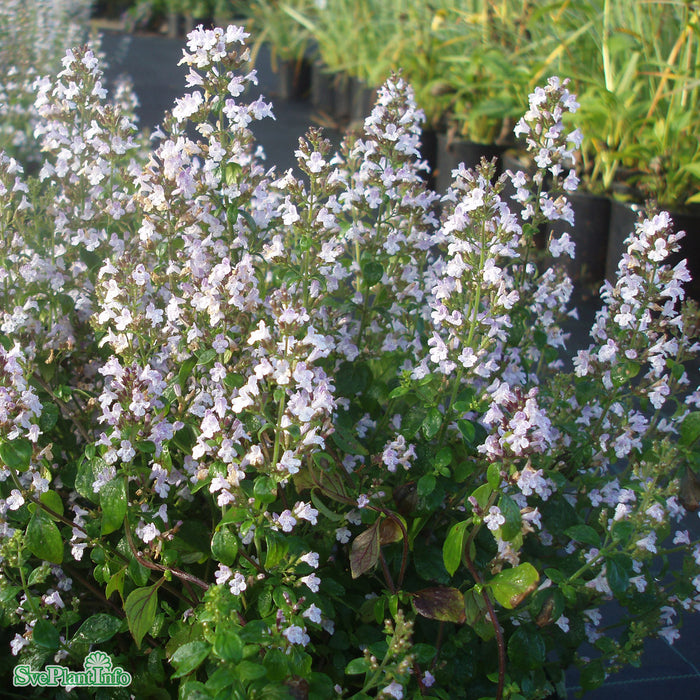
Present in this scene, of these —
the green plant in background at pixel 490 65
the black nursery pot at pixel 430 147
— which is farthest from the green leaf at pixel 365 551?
the black nursery pot at pixel 430 147

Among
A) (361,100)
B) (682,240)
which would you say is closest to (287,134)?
(361,100)

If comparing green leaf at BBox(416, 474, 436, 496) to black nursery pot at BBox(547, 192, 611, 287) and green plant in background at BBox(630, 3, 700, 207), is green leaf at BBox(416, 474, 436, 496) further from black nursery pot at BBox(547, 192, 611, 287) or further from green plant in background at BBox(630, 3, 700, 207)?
black nursery pot at BBox(547, 192, 611, 287)

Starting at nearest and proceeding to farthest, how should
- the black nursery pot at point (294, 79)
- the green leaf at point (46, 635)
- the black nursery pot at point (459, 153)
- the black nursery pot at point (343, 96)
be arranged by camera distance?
the green leaf at point (46, 635)
the black nursery pot at point (459, 153)
the black nursery pot at point (343, 96)
the black nursery pot at point (294, 79)

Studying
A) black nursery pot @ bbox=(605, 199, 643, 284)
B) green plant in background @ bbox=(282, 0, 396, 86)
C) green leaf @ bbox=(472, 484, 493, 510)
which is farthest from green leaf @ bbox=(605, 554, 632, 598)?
green plant in background @ bbox=(282, 0, 396, 86)

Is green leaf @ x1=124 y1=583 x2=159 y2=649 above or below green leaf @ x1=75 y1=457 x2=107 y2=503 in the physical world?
below

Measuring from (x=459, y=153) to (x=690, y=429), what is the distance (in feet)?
13.9

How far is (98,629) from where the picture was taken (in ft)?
5.30

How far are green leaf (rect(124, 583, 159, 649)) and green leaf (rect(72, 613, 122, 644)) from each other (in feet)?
0.40

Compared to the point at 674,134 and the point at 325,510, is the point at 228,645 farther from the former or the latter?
the point at 674,134

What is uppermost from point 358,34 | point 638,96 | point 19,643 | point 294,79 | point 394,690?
point 358,34

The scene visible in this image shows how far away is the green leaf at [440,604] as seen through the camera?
5.02ft

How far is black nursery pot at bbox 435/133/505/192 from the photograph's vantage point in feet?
18.5

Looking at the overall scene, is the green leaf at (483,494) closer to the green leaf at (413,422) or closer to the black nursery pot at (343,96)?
the green leaf at (413,422)

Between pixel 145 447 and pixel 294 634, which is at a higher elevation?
pixel 145 447
